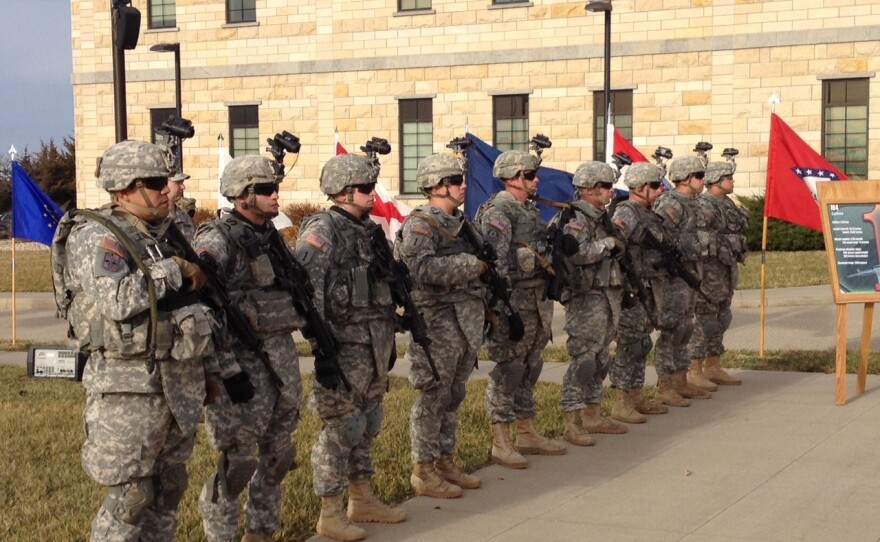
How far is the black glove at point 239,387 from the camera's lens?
567cm

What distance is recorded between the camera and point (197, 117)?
33.3 metres

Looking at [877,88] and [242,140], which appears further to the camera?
[242,140]

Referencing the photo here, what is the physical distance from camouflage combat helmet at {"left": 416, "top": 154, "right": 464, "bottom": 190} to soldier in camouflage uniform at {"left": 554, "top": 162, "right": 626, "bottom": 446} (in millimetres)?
1621

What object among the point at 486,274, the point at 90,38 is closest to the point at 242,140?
the point at 90,38

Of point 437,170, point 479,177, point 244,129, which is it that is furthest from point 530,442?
point 244,129

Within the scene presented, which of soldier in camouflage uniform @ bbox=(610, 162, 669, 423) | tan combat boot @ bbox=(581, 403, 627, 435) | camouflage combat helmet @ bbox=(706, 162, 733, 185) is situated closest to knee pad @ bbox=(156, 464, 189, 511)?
tan combat boot @ bbox=(581, 403, 627, 435)

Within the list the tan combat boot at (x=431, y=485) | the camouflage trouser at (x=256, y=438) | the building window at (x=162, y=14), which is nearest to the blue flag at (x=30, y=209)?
the tan combat boot at (x=431, y=485)

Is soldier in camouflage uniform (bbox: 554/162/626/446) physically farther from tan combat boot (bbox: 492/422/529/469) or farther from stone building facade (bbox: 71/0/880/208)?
stone building facade (bbox: 71/0/880/208)

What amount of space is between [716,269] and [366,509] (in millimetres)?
5632

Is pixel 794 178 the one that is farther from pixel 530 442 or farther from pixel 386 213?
pixel 530 442

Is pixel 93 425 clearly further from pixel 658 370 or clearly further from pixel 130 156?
pixel 658 370

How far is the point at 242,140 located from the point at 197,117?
1463 mm

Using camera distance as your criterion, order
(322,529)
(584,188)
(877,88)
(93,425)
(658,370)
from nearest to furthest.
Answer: (93,425), (322,529), (584,188), (658,370), (877,88)

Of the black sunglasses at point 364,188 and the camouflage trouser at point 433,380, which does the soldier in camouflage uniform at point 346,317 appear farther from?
the camouflage trouser at point 433,380
